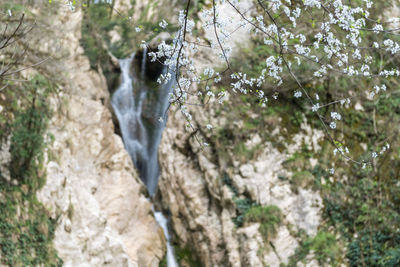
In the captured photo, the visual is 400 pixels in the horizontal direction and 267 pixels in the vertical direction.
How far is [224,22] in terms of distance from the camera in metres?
3.93

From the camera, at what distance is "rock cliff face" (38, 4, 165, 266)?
7973mm

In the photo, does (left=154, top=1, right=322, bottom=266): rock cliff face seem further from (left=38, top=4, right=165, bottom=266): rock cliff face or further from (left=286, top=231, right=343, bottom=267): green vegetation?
(left=38, top=4, right=165, bottom=266): rock cliff face

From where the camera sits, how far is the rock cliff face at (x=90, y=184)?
7973 millimetres

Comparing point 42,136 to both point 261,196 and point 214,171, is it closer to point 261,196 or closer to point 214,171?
point 214,171

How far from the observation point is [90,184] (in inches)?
376

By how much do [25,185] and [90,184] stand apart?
7.55 ft

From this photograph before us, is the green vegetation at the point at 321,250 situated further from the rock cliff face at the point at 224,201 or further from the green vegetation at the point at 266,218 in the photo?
the green vegetation at the point at 266,218

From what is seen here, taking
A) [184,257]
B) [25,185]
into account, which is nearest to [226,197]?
[184,257]

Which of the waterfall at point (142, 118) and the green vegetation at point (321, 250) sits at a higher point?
the waterfall at point (142, 118)

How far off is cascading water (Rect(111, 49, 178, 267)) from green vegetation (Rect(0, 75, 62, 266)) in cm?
334

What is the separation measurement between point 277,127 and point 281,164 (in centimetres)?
99

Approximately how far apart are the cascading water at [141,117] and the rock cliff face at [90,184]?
2.39ft

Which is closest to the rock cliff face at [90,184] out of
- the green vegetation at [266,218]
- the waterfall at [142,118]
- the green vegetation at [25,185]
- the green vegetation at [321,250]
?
the green vegetation at [25,185]

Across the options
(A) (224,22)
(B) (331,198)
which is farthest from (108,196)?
(A) (224,22)
